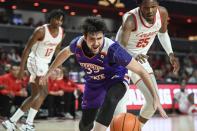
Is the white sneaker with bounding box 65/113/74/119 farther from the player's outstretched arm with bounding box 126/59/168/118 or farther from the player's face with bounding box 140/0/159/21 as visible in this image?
the player's outstretched arm with bounding box 126/59/168/118

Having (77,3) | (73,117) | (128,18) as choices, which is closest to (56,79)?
(73,117)

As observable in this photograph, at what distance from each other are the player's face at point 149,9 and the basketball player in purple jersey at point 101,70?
1.04m

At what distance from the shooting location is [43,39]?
8.00 m

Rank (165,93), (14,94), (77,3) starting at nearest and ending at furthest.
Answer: (14,94), (165,93), (77,3)

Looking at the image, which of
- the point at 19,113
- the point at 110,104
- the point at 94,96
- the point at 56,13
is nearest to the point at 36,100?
the point at 19,113

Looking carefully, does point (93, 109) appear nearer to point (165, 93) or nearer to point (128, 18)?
point (128, 18)

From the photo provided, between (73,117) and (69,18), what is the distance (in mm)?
13599

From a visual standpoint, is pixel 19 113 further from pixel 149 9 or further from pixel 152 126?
pixel 149 9

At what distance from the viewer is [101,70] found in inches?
195

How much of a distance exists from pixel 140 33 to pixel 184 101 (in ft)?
27.2

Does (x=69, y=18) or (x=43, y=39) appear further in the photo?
(x=69, y=18)

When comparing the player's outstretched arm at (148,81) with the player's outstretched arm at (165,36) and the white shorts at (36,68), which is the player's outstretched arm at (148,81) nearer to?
the player's outstretched arm at (165,36)

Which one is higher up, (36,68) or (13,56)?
(36,68)

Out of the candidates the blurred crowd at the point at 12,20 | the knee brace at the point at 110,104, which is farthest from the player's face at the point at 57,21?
the blurred crowd at the point at 12,20
